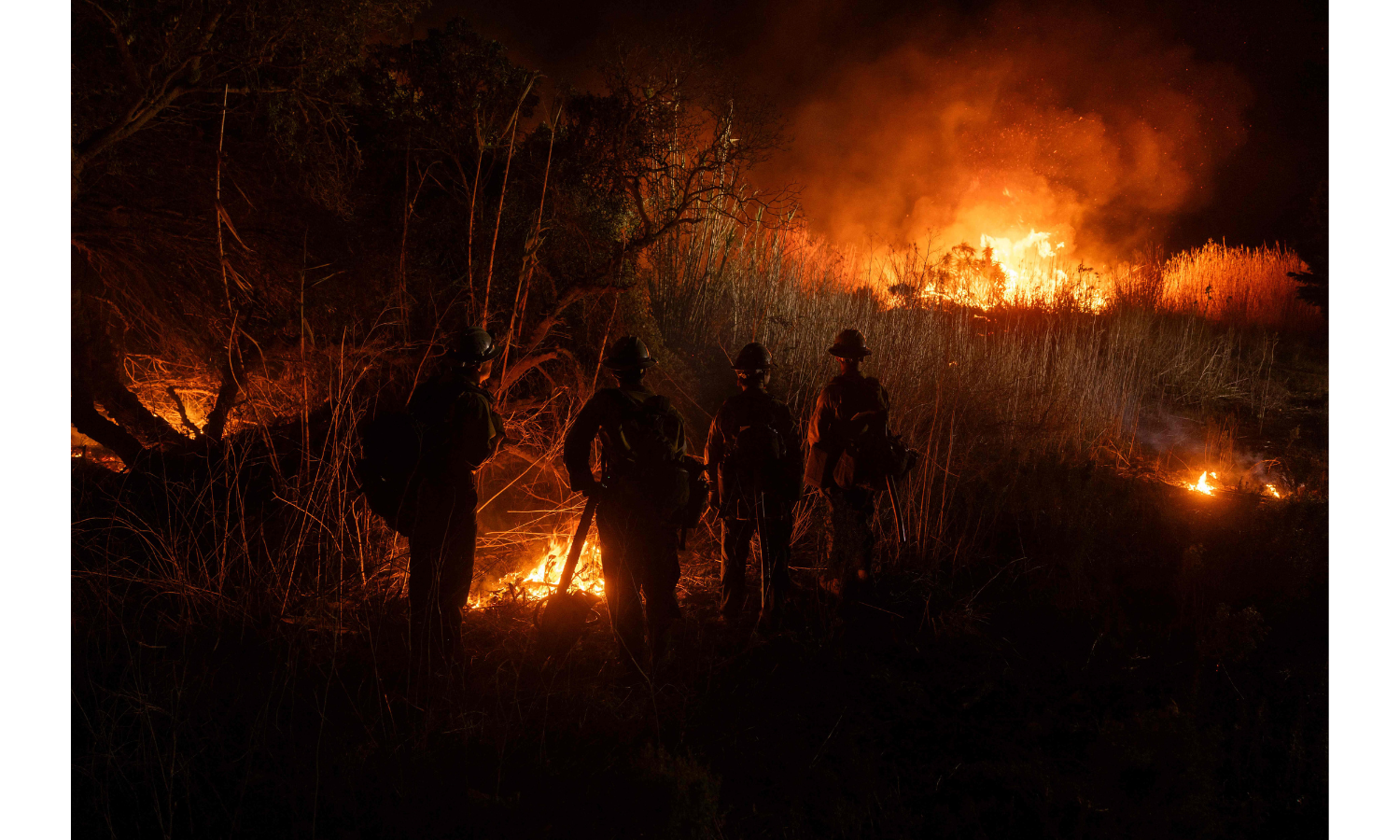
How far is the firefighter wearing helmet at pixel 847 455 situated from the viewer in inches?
167

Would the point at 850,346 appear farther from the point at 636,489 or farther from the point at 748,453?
the point at 636,489

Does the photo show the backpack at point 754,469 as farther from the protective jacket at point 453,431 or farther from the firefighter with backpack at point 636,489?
the protective jacket at point 453,431

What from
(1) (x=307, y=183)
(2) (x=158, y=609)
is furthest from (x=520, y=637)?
(1) (x=307, y=183)

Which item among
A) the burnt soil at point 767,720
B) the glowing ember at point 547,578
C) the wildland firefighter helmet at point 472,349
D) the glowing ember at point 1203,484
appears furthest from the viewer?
the glowing ember at point 1203,484

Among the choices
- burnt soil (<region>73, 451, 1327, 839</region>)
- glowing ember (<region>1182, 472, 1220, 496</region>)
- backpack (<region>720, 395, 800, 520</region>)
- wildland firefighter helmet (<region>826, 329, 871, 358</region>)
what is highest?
wildland firefighter helmet (<region>826, 329, 871, 358</region>)

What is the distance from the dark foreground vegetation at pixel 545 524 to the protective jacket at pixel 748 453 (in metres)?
0.86

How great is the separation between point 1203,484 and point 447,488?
7503mm

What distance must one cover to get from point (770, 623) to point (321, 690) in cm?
246

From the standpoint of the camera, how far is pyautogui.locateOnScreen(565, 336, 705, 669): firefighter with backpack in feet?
11.6

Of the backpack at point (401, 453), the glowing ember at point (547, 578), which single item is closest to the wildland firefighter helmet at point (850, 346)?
the glowing ember at point (547, 578)

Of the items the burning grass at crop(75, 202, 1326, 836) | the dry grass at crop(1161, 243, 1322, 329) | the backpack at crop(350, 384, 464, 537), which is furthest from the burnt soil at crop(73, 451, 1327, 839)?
the dry grass at crop(1161, 243, 1322, 329)

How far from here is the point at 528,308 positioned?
6773mm

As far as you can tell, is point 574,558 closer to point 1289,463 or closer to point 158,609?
point 158,609

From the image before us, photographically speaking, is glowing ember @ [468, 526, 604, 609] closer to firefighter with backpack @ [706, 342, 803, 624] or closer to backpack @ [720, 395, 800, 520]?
firefighter with backpack @ [706, 342, 803, 624]
